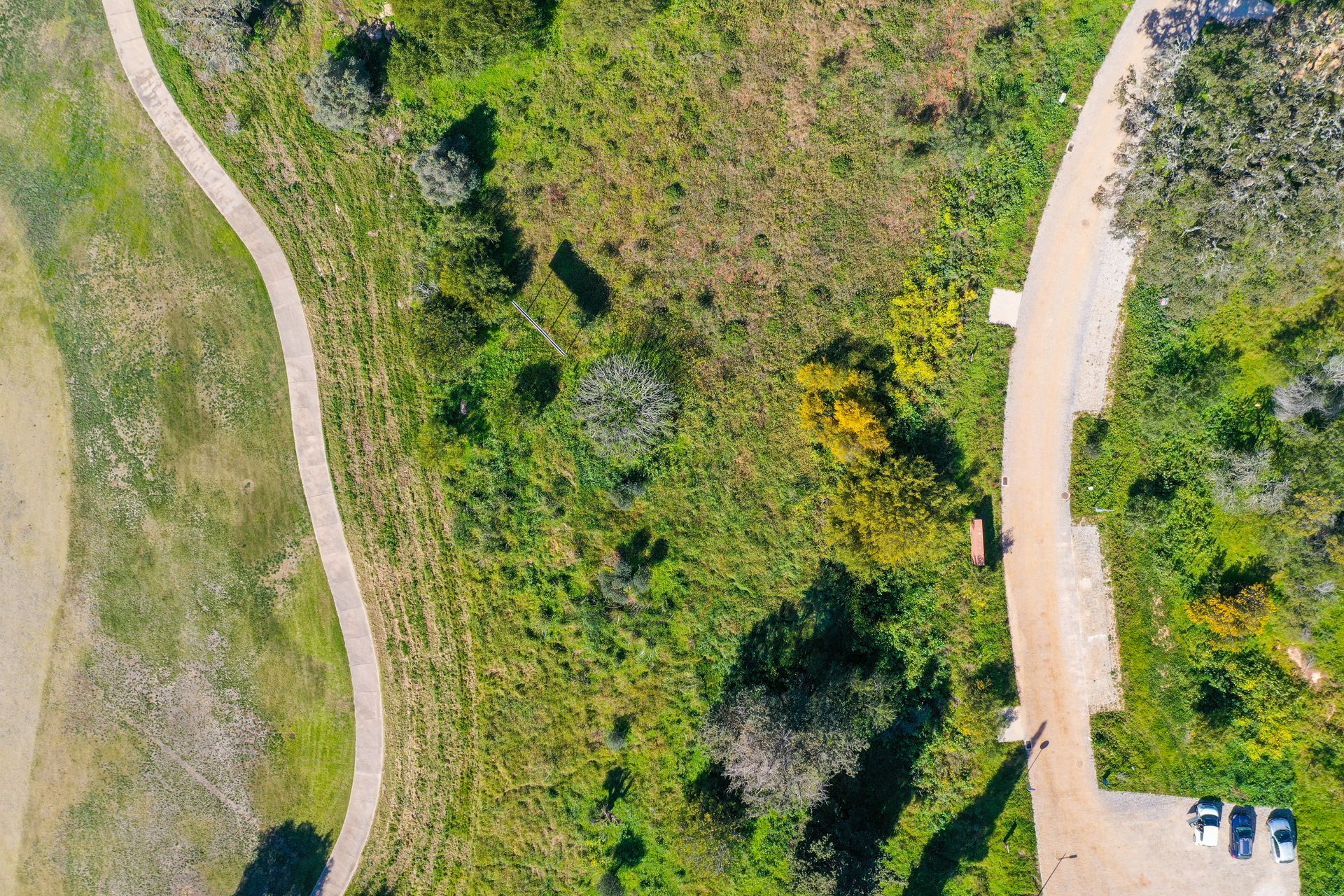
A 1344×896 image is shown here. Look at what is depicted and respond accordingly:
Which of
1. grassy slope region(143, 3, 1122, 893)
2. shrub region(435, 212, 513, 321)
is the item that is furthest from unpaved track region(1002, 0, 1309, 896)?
shrub region(435, 212, 513, 321)

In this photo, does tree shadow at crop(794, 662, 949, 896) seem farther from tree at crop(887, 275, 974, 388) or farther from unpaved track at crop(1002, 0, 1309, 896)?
tree at crop(887, 275, 974, 388)

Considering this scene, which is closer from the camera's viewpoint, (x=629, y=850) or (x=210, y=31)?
(x=629, y=850)

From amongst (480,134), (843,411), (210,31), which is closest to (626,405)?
(843,411)

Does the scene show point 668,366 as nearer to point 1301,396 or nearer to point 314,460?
point 314,460

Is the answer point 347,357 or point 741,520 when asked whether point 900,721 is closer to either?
point 741,520

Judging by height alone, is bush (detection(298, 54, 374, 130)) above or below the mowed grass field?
above

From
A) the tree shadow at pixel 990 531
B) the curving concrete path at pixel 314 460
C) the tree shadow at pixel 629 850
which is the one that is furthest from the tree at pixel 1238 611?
the curving concrete path at pixel 314 460
